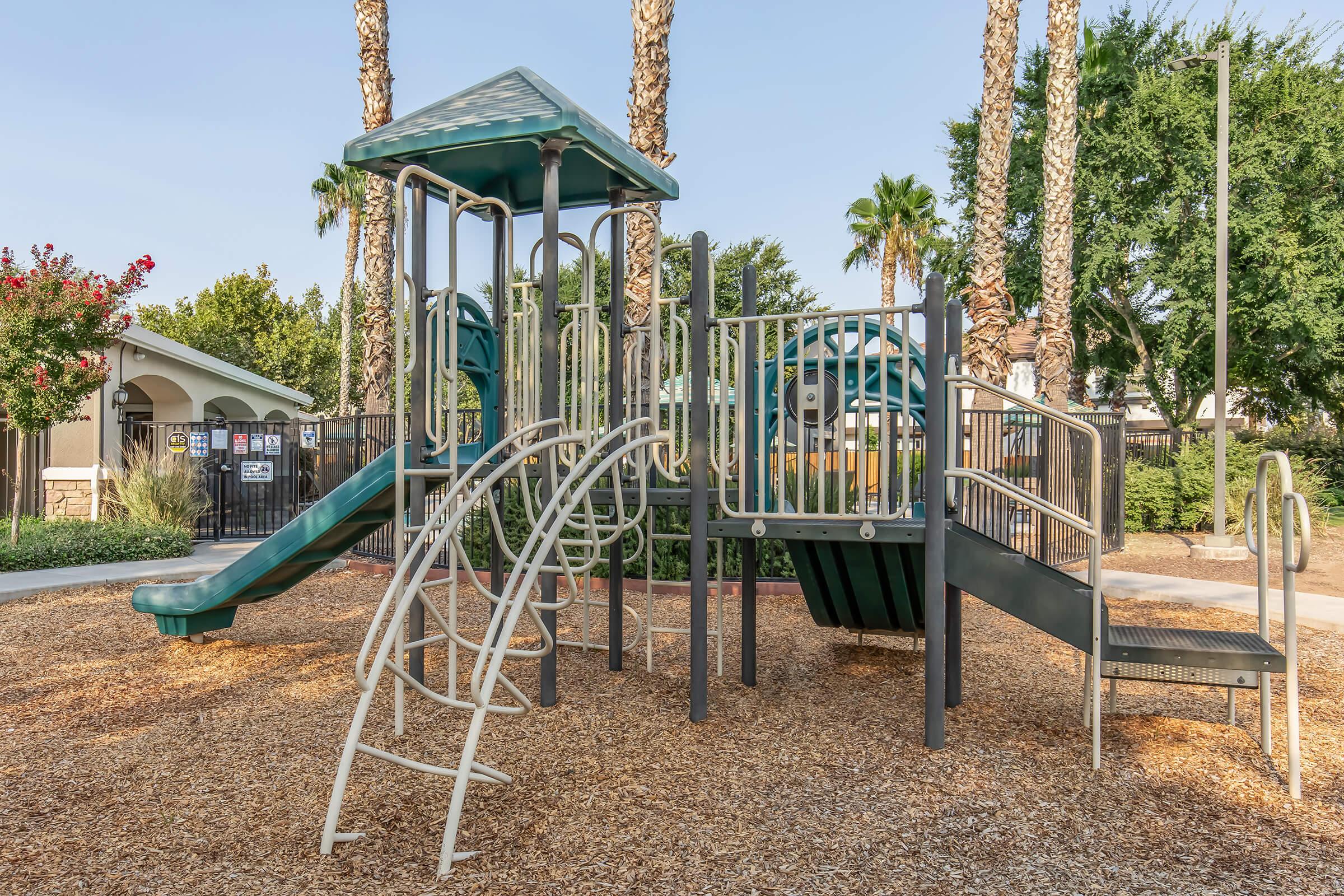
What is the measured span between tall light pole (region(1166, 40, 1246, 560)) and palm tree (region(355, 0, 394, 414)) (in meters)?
10.7

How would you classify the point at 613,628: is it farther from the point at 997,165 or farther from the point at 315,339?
the point at 315,339

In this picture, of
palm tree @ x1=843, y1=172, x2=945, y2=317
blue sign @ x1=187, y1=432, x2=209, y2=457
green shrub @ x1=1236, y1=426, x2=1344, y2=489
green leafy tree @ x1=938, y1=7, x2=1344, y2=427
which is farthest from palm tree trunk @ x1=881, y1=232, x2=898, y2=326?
blue sign @ x1=187, y1=432, x2=209, y2=457

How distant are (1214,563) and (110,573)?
40.7ft

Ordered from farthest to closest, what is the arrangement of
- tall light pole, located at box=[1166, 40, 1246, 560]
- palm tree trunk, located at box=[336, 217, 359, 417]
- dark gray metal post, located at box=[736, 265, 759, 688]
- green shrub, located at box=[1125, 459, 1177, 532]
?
palm tree trunk, located at box=[336, 217, 359, 417] < green shrub, located at box=[1125, 459, 1177, 532] < tall light pole, located at box=[1166, 40, 1246, 560] < dark gray metal post, located at box=[736, 265, 759, 688]

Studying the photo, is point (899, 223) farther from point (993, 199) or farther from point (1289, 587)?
point (1289, 587)

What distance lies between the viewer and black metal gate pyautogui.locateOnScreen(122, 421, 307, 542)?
12.6 meters

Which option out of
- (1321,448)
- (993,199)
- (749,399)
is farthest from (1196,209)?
(749,399)

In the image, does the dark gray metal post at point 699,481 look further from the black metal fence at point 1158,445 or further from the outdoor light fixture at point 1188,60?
the black metal fence at point 1158,445

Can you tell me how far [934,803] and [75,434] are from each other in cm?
1316

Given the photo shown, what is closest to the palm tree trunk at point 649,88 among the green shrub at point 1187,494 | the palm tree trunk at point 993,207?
the palm tree trunk at point 993,207

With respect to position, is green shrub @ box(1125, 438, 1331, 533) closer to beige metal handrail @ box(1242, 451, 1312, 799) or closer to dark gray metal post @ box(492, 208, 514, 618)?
beige metal handrail @ box(1242, 451, 1312, 799)

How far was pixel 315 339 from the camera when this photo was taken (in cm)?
3164

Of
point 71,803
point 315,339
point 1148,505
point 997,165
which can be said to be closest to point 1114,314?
point 1148,505

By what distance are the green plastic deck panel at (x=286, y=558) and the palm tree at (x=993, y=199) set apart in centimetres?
841
